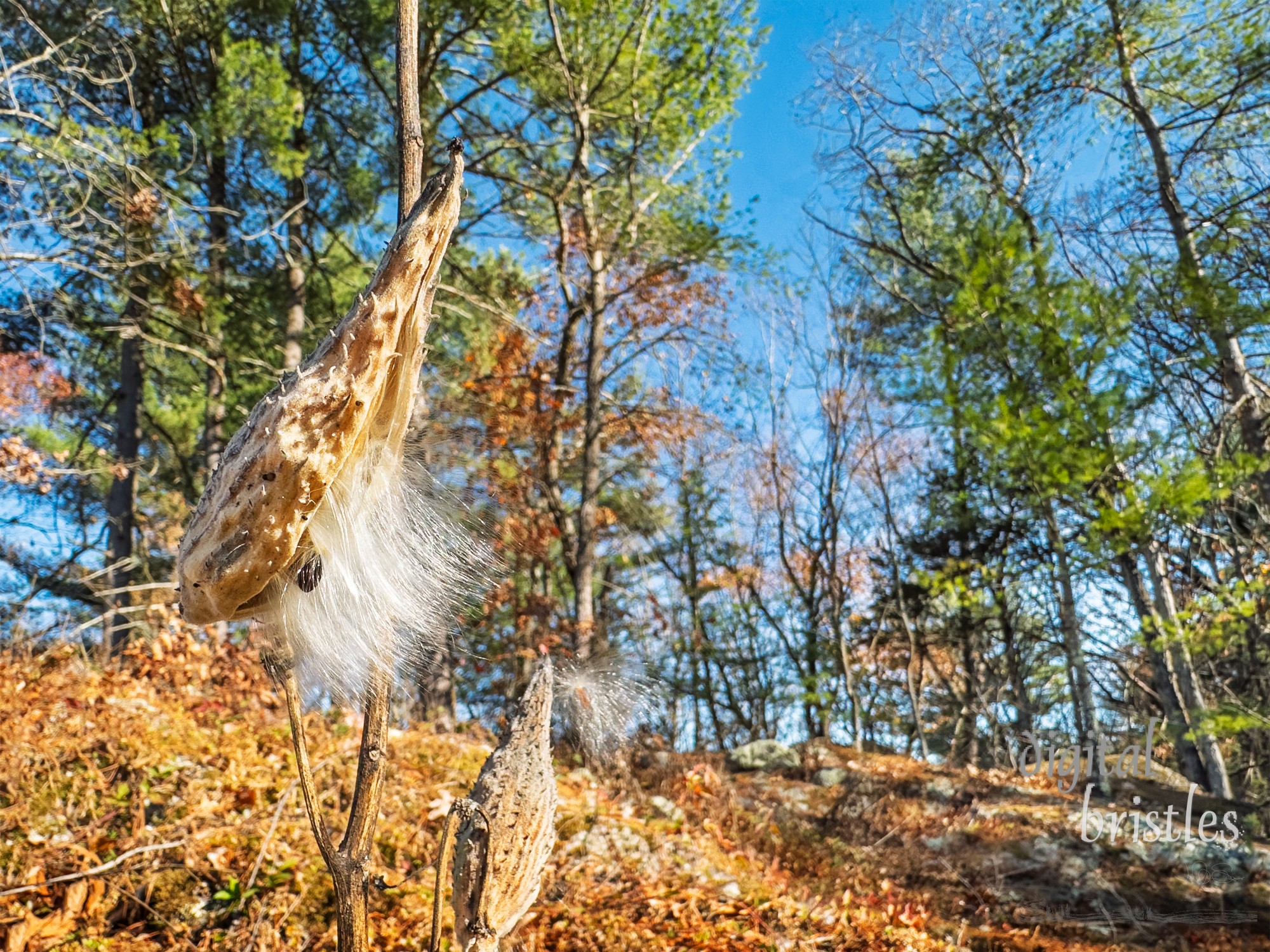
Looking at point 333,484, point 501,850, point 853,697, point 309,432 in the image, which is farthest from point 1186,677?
point 309,432

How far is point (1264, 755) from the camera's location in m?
8.34

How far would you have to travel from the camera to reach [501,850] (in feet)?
4.94

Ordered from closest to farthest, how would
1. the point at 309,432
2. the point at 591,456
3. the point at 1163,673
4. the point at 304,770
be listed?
the point at 309,432, the point at 304,770, the point at 1163,673, the point at 591,456

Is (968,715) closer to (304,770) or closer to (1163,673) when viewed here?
(1163,673)

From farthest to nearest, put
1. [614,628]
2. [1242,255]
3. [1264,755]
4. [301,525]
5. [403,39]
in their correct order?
[614,628], [1264,755], [1242,255], [403,39], [301,525]

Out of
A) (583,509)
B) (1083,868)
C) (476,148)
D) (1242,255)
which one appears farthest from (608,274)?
(1083,868)

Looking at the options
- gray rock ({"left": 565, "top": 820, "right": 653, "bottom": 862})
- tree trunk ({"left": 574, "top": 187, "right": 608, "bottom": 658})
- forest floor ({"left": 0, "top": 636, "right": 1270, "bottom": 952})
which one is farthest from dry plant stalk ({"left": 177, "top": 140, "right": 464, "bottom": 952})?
tree trunk ({"left": 574, "top": 187, "right": 608, "bottom": 658})

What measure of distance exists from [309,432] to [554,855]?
13.0 feet

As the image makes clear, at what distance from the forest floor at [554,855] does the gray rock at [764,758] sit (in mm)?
960

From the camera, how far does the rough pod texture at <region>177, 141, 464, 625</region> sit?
3.77 ft

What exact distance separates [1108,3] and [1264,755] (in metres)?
7.79

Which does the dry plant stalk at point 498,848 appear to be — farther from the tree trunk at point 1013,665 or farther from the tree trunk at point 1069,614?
the tree trunk at point 1013,665

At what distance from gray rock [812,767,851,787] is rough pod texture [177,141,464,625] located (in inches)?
334

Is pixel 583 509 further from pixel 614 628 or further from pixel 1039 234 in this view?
pixel 1039 234
